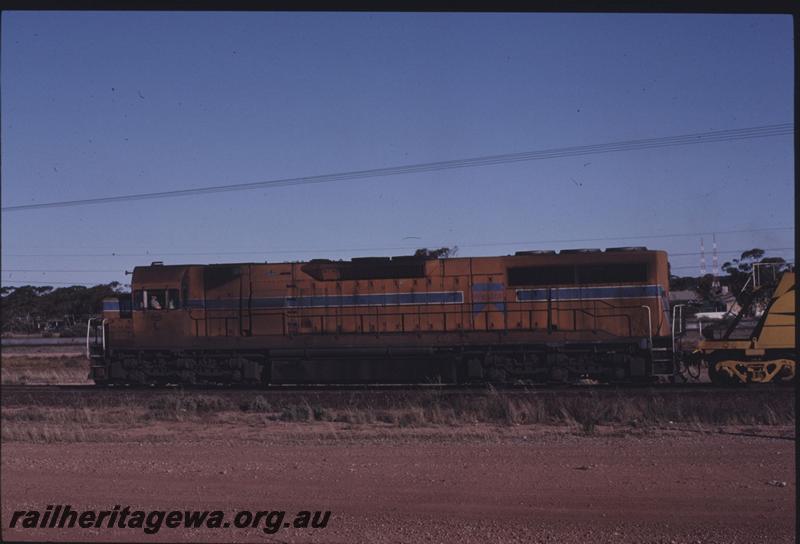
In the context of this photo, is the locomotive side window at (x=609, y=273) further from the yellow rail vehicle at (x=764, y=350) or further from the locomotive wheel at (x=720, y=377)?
the locomotive wheel at (x=720, y=377)

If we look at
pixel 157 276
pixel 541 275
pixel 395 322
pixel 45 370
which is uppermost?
pixel 157 276

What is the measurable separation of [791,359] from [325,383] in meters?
11.5

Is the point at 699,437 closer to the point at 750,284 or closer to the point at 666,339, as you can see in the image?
the point at 666,339

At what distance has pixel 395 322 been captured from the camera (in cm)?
1878

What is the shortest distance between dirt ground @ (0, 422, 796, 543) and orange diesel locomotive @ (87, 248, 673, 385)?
587cm

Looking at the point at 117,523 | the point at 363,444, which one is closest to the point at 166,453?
the point at 363,444


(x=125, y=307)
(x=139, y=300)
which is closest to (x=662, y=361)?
(x=139, y=300)

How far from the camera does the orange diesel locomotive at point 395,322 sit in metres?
18.1

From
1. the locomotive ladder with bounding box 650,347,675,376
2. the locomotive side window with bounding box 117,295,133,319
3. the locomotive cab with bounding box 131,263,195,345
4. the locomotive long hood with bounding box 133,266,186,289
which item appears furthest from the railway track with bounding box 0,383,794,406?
the locomotive long hood with bounding box 133,266,186,289

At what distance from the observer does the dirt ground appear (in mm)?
6781

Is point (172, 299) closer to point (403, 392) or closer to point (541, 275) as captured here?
point (403, 392)

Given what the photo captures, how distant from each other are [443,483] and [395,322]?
10354mm

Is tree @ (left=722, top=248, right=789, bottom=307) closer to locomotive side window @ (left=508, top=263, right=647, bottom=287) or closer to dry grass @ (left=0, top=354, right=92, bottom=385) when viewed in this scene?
locomotive side window @ (left=508, top=263, right=647, bottom=287)

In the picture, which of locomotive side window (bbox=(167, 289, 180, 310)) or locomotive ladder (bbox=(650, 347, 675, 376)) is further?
locomotive side window (bbox=(167, 289, 180, 310))
